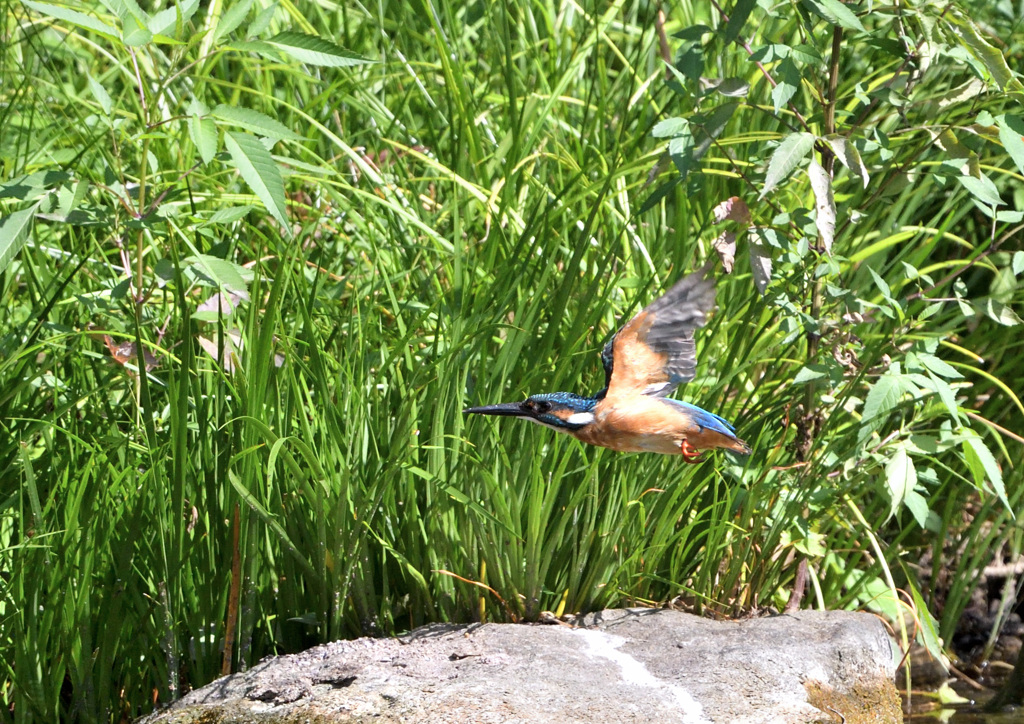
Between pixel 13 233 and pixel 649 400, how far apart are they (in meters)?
1.23

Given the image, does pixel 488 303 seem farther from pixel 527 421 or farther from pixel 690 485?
pixel 690 485

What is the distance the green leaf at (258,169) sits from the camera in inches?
77.7

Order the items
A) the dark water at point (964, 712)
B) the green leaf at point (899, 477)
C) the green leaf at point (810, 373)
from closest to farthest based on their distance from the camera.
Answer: the green leaf at point (899, 477)
the green leaf at point (810, 373)
the dark water at point (964, 712)

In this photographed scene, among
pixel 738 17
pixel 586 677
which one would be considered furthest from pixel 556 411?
pixel 738 17

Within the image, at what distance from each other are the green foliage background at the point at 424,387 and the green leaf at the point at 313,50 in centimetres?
1

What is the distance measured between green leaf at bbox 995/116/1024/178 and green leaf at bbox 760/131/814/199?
15.0 inches

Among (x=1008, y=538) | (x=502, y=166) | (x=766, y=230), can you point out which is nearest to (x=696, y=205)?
(x=502, y=166)

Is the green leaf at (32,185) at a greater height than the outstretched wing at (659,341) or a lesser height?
greater

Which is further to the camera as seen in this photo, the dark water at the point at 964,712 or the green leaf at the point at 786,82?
the dark water at the point at 964,712

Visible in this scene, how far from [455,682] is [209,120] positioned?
3.72 ft

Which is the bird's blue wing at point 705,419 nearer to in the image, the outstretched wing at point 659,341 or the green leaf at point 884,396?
the outstretched wing at point 659,341

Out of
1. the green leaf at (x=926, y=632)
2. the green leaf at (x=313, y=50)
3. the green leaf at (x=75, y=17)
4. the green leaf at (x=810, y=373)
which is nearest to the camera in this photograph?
the green leaf at (x=75, y=17)

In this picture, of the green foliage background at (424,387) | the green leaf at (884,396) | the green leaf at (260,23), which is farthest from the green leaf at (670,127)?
the green leaf at (260,23)

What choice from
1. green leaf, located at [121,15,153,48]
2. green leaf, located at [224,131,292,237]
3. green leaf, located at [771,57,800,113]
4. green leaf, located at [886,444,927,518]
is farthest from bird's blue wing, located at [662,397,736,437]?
green leaf, located at [121,15,153,48]
